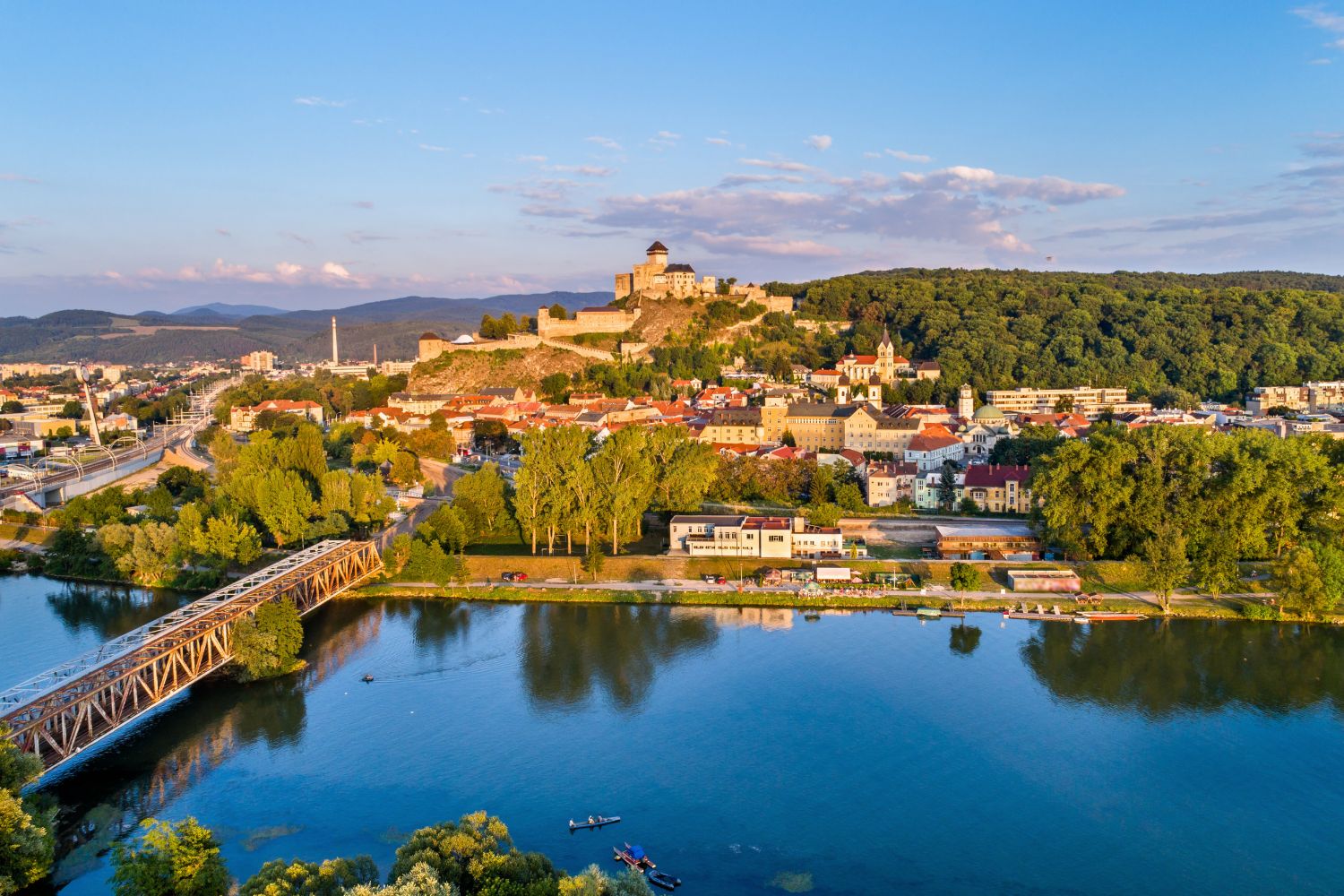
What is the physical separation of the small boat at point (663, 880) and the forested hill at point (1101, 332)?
40.6m

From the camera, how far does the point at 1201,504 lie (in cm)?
2084

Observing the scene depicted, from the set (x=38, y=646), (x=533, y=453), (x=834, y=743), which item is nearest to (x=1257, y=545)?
(x=834, y=743)

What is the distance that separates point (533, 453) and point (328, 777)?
12.4 metres

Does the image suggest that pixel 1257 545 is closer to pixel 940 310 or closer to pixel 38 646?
pixel 38 646

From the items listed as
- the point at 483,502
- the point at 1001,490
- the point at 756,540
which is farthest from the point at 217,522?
the point at 1001,490

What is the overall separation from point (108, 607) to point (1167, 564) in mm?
23022

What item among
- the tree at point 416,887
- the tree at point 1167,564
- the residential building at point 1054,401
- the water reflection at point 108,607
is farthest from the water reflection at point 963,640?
the residential building at point 1054,401

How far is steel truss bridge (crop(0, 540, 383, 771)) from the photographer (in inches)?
463

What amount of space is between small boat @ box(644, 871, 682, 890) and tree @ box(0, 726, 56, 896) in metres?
6.37

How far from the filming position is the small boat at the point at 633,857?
416 inches

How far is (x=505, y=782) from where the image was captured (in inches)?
500

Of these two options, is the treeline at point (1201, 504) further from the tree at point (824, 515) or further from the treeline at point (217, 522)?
the treeline at point (217, 522)

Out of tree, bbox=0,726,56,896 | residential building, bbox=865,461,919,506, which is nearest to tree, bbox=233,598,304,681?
tree, bbox=0,726,56,896

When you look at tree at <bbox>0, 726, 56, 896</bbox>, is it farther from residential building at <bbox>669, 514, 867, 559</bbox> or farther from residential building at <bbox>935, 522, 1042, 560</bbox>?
residential building at <bbox>935, 522, 1042, 560</bbox>
